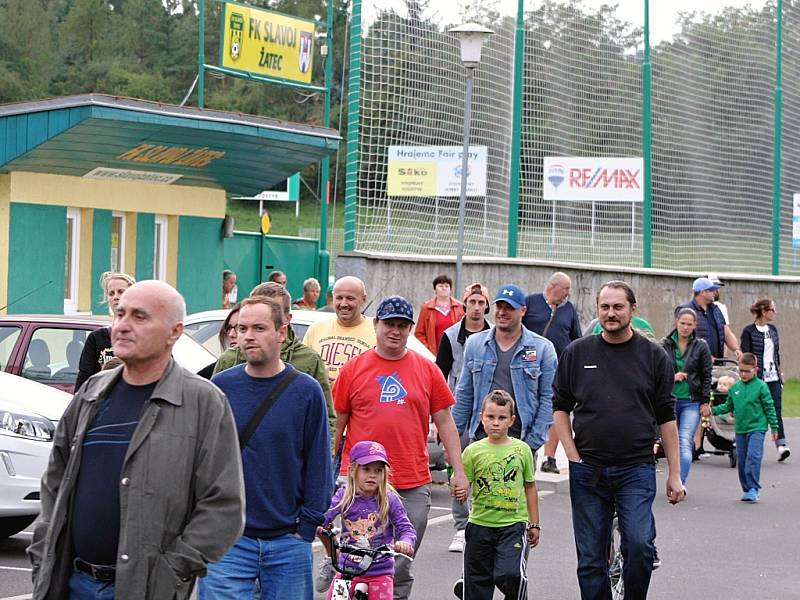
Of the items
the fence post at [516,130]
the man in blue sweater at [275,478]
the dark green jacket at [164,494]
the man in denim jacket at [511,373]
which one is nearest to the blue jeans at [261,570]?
the man in blue sweater at [275,478]

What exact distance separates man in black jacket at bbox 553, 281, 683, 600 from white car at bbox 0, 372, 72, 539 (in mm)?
3778

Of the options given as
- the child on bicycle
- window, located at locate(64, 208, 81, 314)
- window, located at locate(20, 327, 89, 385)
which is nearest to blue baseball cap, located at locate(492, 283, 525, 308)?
the child on bicycle

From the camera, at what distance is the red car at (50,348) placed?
450 inches

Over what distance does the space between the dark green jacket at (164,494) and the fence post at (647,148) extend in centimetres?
2185

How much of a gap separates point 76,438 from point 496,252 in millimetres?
19345

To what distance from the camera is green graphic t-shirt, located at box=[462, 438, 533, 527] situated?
7684mm

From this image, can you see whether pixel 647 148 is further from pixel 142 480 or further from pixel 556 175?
pixel 142 480

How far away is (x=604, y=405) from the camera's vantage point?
764cm

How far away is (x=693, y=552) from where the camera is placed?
10.9 meters

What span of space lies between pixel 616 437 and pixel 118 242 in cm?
1630

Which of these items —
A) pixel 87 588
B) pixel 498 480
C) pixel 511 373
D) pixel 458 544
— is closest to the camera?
pixel 87 588

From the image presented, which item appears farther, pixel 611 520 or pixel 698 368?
pixel 698 368

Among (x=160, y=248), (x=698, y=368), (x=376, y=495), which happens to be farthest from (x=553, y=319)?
(x=160, y=248)

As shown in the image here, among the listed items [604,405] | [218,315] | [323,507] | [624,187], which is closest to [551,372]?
[604,405]
